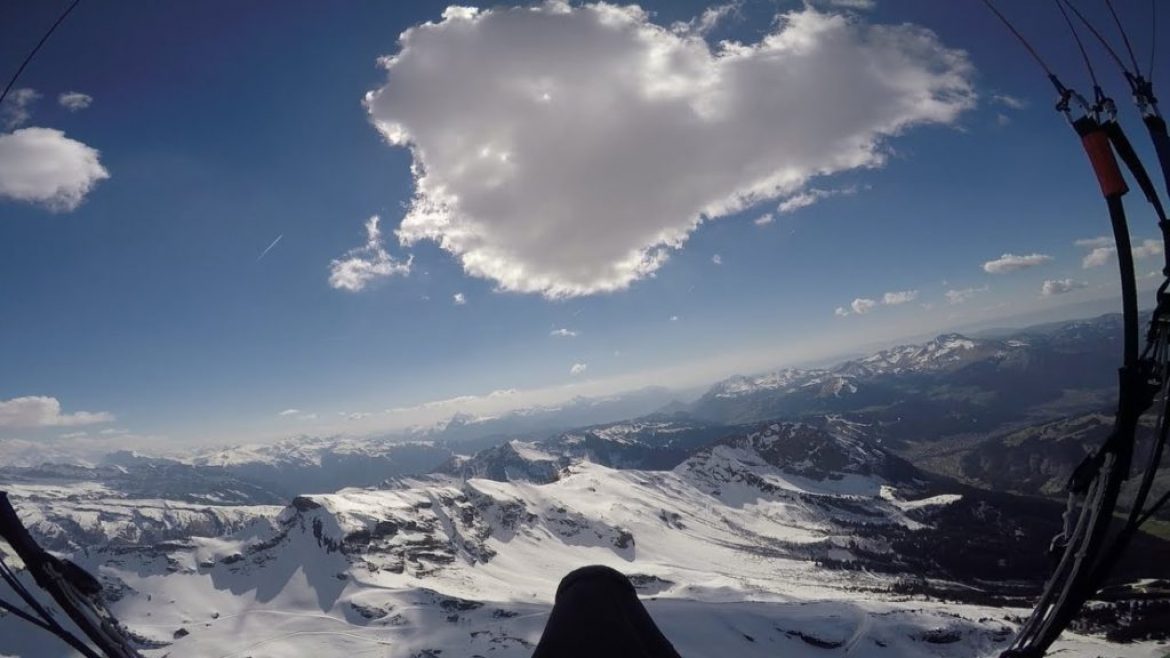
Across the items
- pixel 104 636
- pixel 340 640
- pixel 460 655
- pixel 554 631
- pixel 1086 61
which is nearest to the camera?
pixel 104 636

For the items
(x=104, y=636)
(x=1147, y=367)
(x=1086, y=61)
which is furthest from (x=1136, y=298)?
(x=104, y=636)

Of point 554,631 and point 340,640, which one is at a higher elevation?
point 554,631

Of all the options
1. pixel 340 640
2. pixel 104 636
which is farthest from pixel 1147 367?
pixel 340 640

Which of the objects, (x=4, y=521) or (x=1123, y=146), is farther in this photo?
(x=1123, y=146)

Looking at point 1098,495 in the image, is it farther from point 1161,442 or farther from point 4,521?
point 4,521

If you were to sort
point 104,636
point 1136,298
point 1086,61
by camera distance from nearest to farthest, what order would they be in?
point 1136,298 < point 104,636 < point 1086,61

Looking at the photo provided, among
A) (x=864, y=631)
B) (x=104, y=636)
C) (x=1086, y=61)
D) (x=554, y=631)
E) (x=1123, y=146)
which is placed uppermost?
(x=1086, y=61)

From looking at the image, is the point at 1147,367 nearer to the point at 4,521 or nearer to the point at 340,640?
the point at 4,521
